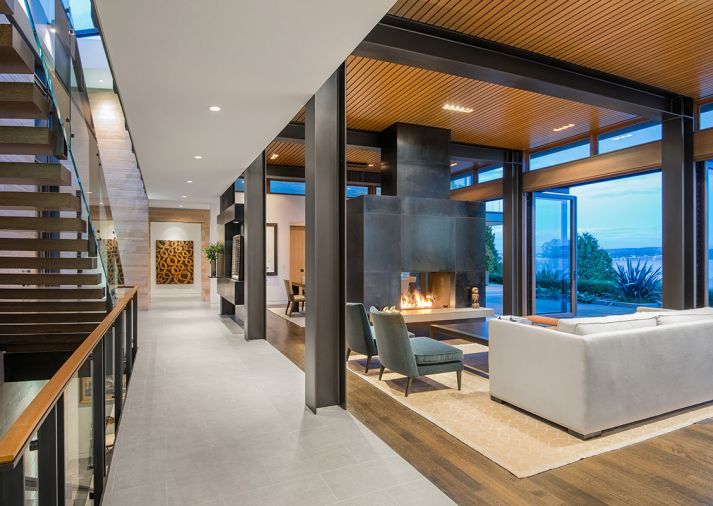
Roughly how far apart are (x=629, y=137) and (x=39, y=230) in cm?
791

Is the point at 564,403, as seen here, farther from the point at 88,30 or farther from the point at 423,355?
the point at 88,30

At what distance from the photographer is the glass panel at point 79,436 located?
1.73 meters

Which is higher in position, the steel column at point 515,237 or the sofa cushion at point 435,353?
the steel column at point 515,237

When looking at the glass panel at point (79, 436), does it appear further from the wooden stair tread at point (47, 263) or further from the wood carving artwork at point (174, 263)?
the wood carving artwork at point (174, 263)

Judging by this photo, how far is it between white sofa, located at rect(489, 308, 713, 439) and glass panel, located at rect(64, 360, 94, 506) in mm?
2922

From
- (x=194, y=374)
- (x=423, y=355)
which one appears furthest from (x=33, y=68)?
(x=423, y=355)

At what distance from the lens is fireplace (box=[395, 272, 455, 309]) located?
7379mm

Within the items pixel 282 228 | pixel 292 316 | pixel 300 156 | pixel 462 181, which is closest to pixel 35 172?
pixel 300 156

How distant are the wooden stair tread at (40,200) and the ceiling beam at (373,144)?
3065 mm

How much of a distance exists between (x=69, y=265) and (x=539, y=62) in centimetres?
516

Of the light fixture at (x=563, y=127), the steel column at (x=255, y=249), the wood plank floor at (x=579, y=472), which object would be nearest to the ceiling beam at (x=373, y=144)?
the steel column at (x=255, y=249)

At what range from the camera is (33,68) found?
2.67 meters

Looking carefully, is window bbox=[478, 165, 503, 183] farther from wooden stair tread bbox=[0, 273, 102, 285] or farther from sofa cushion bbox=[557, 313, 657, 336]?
wooden stair tread bbox=[0, 273, 102, 285]

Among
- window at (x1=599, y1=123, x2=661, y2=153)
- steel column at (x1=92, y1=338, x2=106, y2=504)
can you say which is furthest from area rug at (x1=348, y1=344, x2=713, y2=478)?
window at (x1=599, y1=123, x2=661, y2=153)
